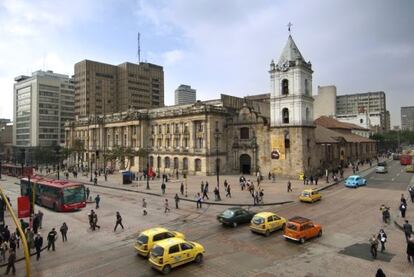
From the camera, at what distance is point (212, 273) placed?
15570 millimetres

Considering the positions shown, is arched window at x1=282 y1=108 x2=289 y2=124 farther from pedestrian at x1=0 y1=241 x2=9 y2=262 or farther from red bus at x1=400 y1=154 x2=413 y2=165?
pedestrian at x1=0 y1=241 x2=9 y2=262

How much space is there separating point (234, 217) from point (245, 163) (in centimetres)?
3459

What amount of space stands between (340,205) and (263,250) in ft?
50.2

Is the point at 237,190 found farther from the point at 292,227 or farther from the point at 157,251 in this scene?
the point at 157,251

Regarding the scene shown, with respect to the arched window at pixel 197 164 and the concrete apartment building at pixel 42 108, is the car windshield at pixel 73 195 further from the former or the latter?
the concrete apartment building at pixel 42 108

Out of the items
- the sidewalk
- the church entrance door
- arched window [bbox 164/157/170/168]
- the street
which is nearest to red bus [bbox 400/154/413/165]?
the sidewalk

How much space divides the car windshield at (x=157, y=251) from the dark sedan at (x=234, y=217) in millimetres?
8590

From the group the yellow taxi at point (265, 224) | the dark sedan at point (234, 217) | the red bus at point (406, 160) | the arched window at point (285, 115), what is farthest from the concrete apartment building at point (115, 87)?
the yellow taxi at point (265, 224)

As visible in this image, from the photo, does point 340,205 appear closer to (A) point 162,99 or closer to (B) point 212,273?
(B) point 212,273

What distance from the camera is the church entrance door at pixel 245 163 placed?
189ft

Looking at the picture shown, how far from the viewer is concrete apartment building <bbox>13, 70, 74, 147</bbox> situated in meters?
134

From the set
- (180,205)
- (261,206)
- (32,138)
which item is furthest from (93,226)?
(32,138)

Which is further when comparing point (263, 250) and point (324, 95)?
point (324, 95)

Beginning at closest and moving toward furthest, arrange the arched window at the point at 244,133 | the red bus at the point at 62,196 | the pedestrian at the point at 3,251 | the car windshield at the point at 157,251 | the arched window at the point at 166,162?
the car windshield at the point at 157,251 → the pedestrian at the point at 3,251 → the red bus at the point at 62,196 → the arched window at the point at 244,133 → the arched window at the point at 166,162
